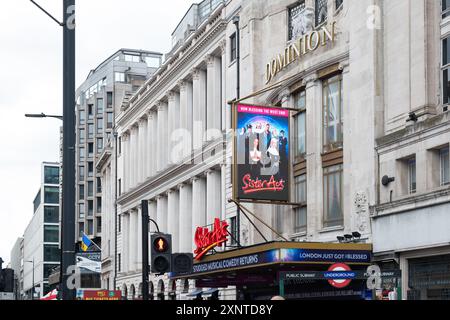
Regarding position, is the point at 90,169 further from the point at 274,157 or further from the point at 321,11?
the point at 321,11

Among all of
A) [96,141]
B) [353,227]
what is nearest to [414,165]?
[353,227]

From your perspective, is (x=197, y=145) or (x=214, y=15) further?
(x=197, y=145)

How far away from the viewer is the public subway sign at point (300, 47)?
114ft

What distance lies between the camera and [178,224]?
6100cm

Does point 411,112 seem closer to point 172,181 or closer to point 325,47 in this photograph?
point 325,47

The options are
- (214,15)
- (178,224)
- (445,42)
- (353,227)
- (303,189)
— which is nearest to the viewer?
(445,42)

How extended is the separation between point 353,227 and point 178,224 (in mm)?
30725

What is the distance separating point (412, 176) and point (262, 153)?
27.6ft

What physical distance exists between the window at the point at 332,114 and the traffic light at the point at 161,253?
1849 cm

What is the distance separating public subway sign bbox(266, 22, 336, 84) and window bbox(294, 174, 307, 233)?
17.8ft

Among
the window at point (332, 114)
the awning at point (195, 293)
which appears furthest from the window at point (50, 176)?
the window at point (332, 114)

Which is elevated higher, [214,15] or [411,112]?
[214,15]

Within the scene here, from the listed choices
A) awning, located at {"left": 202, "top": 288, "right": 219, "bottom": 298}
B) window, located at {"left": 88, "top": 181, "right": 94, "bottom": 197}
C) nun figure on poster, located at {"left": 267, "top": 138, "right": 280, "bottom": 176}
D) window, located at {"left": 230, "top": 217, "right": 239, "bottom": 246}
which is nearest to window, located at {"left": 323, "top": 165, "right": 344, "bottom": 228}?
nun figure on poster, located at {"left": 267, "top": 138, "right": 280, "bottom": 176}
